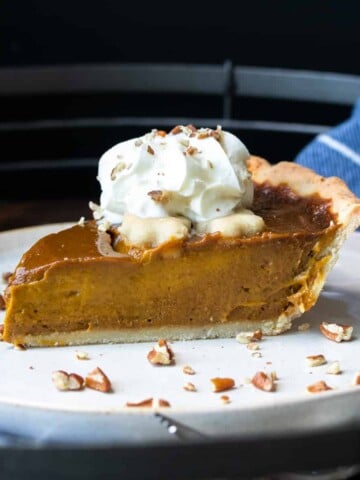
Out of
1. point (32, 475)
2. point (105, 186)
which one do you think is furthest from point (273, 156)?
point (32, 475)

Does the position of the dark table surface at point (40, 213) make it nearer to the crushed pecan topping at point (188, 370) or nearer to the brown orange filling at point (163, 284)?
the brown orange filling at point (163, 284)

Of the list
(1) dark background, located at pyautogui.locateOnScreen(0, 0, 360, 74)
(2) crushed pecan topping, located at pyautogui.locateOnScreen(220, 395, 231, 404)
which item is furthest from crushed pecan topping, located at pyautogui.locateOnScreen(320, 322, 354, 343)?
(1) dark background, located at pyautogui.locateOnScreen(0, 0, 360, 74)

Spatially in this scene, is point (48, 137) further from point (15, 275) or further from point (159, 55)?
point (15, 275)

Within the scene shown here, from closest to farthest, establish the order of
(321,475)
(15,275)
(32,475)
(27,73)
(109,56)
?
(32,475), (321,475), (15,275), (27,73), (109,56)

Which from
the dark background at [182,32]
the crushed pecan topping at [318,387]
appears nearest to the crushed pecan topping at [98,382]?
the crushed pecan topping at [318,387]

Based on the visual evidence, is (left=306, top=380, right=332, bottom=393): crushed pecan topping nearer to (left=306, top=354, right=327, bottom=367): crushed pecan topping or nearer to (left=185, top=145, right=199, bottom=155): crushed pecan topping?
(left=306, top=354, right=327, bottom=367): crushed pecan topping

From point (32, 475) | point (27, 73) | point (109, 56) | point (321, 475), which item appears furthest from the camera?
point (109, 56)

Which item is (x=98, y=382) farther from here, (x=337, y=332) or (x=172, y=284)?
(x=337, y=332)

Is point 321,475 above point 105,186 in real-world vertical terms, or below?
below
